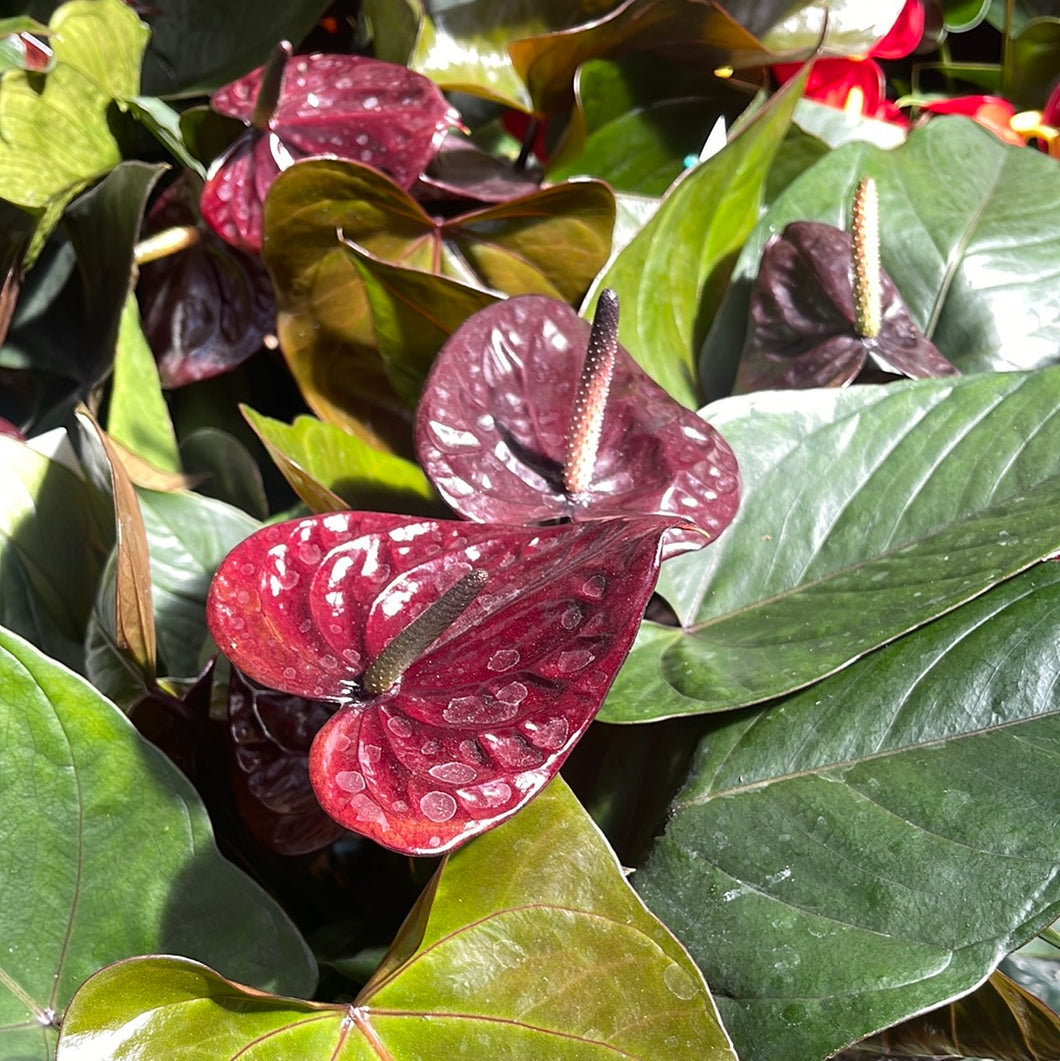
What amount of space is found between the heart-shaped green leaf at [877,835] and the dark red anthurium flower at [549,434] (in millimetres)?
104

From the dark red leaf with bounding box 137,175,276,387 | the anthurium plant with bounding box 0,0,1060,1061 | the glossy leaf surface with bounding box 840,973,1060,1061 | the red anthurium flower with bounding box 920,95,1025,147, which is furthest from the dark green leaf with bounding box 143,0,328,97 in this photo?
the glossy leaf surface with bounding box 840,973,1060,1061

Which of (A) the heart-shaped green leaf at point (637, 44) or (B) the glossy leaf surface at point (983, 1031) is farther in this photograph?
(A) the heart-shaped green leaf at point (637, 44)

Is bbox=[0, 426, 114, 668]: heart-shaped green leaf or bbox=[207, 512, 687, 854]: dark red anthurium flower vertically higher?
bbox=[207, 512, 687, 854]: dark red anthurium flower

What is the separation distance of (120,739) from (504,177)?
1.56 ft

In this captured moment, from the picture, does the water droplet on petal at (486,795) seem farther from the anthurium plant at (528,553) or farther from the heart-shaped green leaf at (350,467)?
the heart-shaped green leaf at (350,467)

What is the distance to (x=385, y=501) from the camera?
1.93ft

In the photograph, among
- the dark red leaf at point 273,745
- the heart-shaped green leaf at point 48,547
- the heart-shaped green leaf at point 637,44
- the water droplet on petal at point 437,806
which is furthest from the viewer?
the heart-shaped green leaf at point 637,44

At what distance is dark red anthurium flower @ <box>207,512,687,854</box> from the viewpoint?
1.14 feet

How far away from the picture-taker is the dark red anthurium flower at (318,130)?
0.66m

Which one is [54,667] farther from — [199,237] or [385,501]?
[199,237]

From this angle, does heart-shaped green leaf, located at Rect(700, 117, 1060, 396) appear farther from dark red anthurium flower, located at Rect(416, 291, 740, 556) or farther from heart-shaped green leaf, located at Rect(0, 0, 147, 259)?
heart-shaped green leaf, located at Rect(0, 0, 147, 259)

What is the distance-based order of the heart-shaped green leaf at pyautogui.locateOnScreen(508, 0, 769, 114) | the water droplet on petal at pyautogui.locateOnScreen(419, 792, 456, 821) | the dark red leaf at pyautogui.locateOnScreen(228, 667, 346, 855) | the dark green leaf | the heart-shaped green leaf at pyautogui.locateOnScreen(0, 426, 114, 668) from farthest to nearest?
the dark green leaf < the heart-shaped green leaf at pyautogui.locateOnScreen(508, 0, 769, 114) < the heart-shaped green leaf at pyautogui.locateOnScreen(0, 426, 114, 668) < the dark red leaf at pyautogui.locateOnScreen(228, 667, 346, 855) < the water droplet on petal at pyautogui.locateOnScreen(419, 792, 456, 821)

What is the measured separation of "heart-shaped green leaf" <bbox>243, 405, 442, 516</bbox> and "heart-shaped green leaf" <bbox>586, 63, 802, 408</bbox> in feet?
0.49

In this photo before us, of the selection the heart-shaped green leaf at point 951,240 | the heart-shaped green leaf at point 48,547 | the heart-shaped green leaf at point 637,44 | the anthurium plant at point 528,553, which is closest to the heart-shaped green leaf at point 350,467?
the anthurium plant at point 528,553
